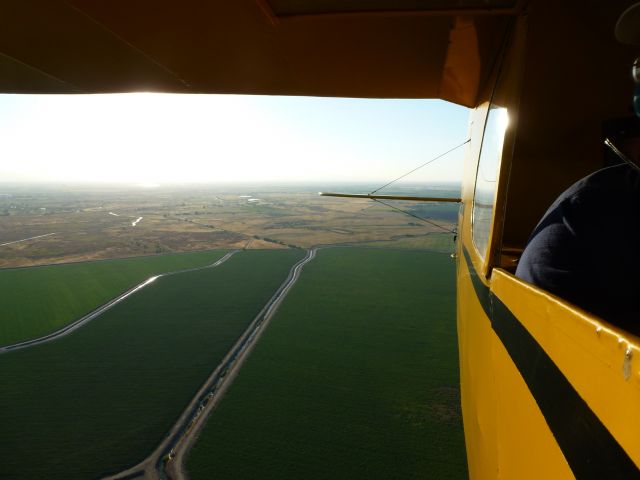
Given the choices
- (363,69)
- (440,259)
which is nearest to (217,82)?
(363,69)

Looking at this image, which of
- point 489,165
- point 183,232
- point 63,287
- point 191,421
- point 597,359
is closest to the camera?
point 597,359

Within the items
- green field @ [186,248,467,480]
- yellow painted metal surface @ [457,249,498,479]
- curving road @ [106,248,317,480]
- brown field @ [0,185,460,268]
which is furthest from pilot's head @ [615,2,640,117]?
brown field @ [0,185,460,268]

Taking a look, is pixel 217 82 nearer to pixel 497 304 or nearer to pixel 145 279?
pixel 497 304

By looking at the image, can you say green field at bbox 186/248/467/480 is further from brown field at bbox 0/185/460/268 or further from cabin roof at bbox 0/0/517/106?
brown field at bbox 0/185/460/268

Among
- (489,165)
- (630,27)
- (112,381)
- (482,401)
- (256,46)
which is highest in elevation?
(256,46)

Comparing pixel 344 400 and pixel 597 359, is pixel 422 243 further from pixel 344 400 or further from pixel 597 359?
pixel 597 359

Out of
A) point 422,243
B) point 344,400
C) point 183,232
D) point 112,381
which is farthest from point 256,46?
point 183,232
